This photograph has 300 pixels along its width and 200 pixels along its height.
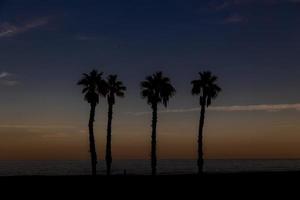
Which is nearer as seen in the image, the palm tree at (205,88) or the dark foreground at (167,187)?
the dark foreground at (167,187)

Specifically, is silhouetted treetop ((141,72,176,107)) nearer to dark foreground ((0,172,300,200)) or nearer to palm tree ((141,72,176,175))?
palm tree ((141,72,176,175))

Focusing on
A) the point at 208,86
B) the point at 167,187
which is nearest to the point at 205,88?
the point at 208,86

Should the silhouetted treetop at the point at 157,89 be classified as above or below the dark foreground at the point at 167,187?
above

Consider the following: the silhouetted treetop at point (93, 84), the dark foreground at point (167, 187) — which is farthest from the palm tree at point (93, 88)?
the dark foreground at point (167, 187)

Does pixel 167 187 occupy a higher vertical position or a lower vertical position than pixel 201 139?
lower

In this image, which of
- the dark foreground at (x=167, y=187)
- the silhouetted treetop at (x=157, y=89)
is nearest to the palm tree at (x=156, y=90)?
the silhouetted treetop at (x=157, y=89)

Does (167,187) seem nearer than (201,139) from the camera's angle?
Yes

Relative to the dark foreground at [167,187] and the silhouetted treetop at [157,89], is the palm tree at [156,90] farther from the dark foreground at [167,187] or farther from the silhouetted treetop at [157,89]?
the dark foreground at [167,187]

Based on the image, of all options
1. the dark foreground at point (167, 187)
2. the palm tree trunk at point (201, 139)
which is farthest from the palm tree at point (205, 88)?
the dark foreground at point (167, 187)

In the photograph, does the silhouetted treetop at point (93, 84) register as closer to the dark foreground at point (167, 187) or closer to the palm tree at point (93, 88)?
the palm tree at point (93, 88)

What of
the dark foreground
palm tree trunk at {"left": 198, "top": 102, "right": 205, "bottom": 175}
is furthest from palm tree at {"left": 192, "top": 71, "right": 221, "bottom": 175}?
the dark foreground

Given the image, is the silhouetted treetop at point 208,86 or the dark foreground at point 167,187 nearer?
the dark foreground at point 167,187

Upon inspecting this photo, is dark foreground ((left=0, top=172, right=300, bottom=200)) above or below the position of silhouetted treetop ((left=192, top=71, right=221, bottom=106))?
below

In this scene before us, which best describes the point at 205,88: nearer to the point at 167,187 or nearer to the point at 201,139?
the point at 201,139
